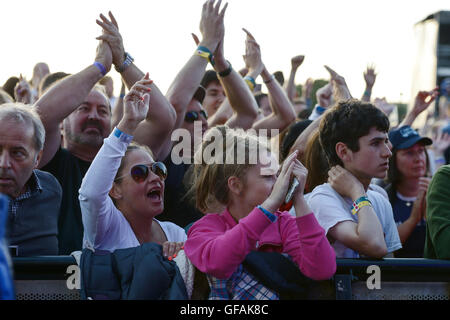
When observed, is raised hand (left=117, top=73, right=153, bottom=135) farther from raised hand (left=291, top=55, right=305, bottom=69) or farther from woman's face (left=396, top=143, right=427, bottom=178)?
raised hand (left=291, top=55, right=305, bottom=69)

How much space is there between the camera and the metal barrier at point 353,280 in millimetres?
2607

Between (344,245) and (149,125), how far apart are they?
147 centimetres

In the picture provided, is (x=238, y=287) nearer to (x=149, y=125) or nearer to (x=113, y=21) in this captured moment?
(x=149, y=125)

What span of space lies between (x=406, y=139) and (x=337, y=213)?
215 centimetres

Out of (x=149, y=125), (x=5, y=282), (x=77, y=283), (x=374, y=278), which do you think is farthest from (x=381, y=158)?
(x=5, y=282)

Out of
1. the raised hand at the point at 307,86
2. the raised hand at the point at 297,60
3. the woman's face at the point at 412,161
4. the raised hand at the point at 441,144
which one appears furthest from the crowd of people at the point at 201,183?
the raised hand at the point at 307,86

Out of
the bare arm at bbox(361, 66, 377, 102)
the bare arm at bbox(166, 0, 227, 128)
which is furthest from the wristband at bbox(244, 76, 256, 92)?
the bare arm at bbox(361, 66, 377, 102)

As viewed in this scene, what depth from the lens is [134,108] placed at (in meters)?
3.05

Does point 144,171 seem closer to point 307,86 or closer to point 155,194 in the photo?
point 155,194

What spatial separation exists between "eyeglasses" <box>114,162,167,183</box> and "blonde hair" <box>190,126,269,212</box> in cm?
22

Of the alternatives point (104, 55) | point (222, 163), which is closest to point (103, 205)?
point (222, 163)

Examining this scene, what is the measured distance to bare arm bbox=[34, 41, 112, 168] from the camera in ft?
11.4

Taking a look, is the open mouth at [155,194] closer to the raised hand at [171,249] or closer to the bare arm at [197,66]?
the raised hand at [171,249]

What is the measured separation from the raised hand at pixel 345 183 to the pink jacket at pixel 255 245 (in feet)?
1.73
